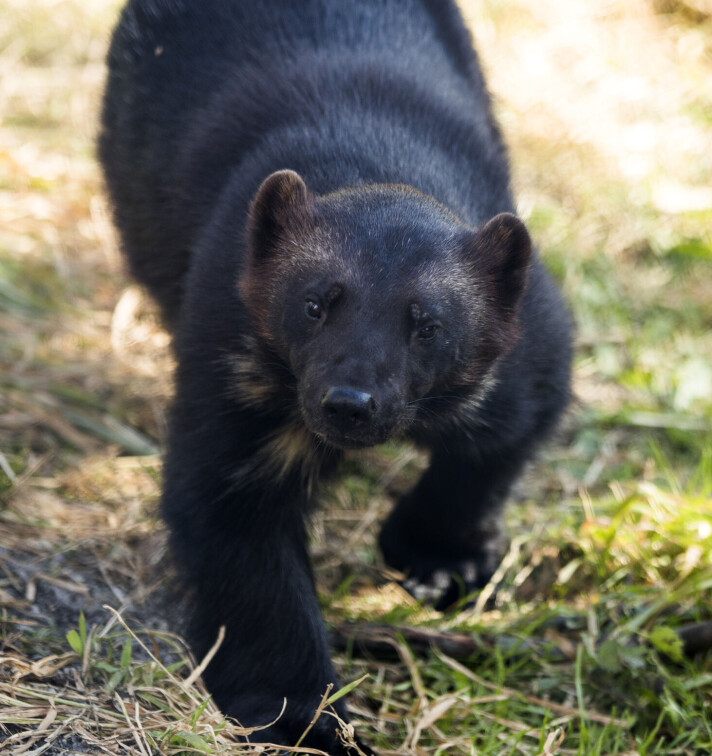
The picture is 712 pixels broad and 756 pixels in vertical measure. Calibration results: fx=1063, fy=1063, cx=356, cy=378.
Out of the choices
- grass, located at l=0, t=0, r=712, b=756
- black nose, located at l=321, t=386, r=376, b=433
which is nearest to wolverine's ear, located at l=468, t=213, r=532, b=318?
black nose, located at l=321, t=386, r=376, b=433

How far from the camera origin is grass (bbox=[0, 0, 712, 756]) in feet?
12.0

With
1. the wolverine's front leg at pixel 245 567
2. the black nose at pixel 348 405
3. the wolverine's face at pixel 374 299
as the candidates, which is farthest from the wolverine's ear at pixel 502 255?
the wolverine's front leg at pixel 245 567

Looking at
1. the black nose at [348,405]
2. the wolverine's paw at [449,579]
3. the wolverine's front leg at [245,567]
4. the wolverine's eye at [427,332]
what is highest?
the black nose at [348,405]

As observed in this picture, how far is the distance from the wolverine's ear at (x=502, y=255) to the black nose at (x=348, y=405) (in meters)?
0.78

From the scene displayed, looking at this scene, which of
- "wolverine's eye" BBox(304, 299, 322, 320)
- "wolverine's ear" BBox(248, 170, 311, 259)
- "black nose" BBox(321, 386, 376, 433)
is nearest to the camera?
"black nose" BBox(321, 386, 376, 433)

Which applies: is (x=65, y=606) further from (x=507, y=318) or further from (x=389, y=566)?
(x=507, y=318)

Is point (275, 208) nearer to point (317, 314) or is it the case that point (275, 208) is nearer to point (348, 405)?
point (317, 314)

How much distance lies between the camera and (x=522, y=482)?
541cm

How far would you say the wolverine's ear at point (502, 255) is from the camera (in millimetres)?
3520

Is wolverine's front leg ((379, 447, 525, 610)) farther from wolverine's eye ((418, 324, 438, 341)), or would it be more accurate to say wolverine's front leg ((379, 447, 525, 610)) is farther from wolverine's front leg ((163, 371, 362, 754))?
wolverine's eye ((418, 324, 438, 341))

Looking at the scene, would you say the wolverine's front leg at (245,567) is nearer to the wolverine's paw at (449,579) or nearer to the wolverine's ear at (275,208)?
the wolverine's ear at (275,208)

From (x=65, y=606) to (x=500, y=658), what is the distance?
1623mm

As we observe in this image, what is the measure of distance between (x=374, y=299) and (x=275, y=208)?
1.77ft

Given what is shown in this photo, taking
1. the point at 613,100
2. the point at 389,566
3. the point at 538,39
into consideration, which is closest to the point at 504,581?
the point at 389,566
